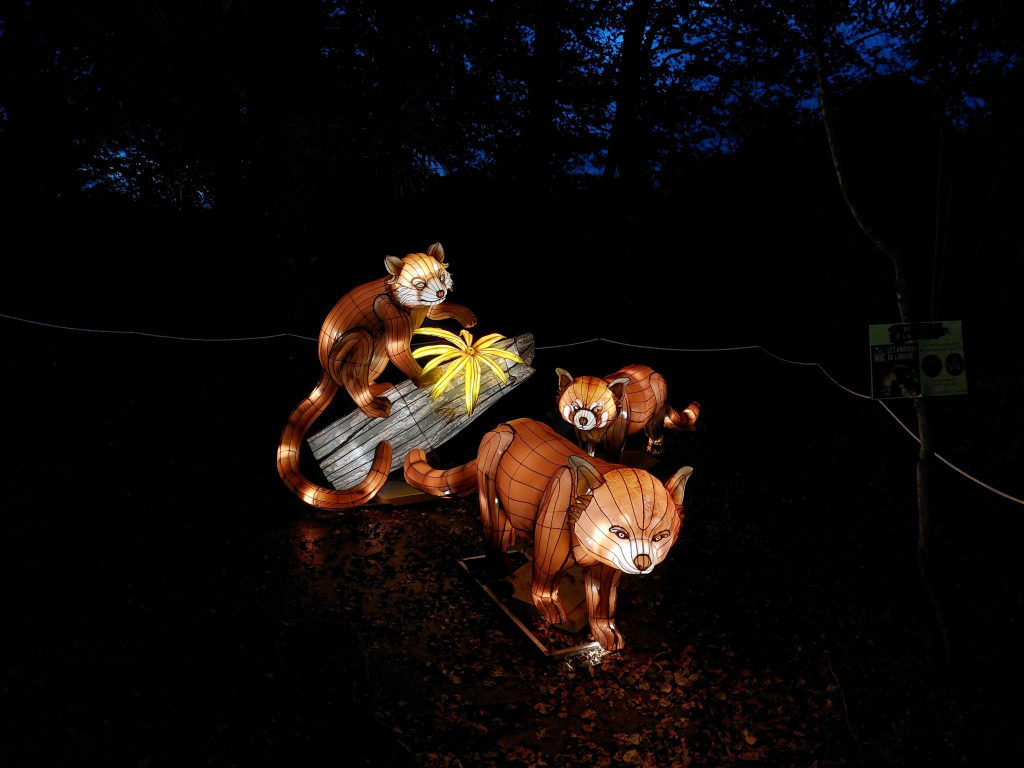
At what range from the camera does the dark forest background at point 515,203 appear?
546 cm

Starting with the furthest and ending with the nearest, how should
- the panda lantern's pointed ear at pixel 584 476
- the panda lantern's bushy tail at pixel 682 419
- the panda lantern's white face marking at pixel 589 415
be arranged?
the panda lantern's bushy tail at pixel 682 419 < the panda lantern's white face marking at pixel 589 415 < the panda lantern's pointed ear at pixel 584 476

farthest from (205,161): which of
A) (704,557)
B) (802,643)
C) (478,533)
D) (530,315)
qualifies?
(802,643)

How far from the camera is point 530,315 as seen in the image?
12281 millimetres

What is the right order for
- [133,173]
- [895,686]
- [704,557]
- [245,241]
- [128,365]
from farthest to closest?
[245,241] < [128,365] < [133,173] < [704,557] < [895,686]

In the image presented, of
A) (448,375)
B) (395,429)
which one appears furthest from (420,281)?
(395,429)

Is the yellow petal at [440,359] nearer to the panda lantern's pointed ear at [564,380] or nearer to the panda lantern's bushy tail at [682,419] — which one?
the panda lantern's pointed ear at [564,380]

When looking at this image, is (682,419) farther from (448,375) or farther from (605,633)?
(605,633)

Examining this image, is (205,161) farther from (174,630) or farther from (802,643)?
(802,643)

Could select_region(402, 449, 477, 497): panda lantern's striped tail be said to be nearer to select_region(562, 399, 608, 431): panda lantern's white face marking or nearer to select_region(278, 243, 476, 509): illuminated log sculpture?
select_region(278, 243, 476, 509): illuminated log sculpture

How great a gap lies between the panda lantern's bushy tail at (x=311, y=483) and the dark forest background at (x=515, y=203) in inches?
22.2

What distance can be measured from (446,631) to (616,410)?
2552 mm

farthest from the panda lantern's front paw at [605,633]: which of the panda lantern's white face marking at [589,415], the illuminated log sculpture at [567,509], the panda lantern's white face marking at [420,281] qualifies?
the panda lantern's white face marking at [420,281]

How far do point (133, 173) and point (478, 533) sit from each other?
6666 mm

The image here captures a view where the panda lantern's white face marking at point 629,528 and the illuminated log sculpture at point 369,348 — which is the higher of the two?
the illuminated log sculpture at point 369,348
